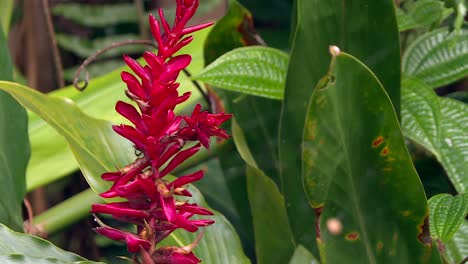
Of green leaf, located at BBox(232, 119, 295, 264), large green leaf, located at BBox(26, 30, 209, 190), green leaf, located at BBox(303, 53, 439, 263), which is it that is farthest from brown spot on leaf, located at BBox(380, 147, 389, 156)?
large green leaf, located at BBox(26, 30, 209, 190)

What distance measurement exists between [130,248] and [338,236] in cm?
18

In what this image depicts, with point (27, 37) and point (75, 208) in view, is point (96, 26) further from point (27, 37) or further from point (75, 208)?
point (75, 208)

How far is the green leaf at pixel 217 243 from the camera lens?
543mm

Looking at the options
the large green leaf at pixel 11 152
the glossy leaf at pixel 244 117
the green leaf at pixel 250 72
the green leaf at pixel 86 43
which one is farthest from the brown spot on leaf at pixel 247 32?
the green leaf at pixel 86 43

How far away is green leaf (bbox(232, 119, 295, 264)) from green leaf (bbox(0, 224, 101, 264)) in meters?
0.17

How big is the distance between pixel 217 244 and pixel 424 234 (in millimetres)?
161

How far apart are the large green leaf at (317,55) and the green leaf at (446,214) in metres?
0.09

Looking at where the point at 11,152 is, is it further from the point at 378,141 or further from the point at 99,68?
the point at 99,68

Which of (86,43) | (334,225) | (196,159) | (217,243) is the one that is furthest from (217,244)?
(86,43)

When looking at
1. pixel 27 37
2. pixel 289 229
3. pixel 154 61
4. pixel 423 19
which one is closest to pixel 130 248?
pixel 154 61

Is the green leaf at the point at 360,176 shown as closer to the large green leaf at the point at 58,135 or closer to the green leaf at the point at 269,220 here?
the green leaf at the point at 269,220

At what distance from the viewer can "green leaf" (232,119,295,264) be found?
559 mm

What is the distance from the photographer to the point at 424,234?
470 millimetres

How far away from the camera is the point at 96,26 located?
1.28m
